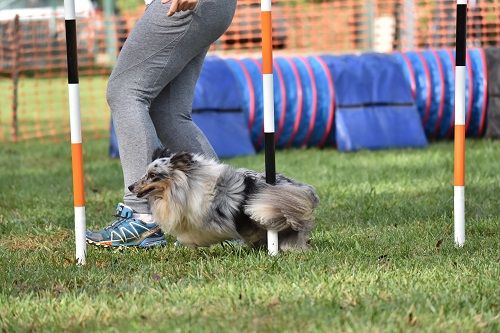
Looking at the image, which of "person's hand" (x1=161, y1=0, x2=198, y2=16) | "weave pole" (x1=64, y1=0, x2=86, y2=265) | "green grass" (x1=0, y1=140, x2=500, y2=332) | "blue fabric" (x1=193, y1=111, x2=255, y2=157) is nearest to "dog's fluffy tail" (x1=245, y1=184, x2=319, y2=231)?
"green grass" (x1=0, y1=140, x2=500, y2=332)

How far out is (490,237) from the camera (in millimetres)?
4492

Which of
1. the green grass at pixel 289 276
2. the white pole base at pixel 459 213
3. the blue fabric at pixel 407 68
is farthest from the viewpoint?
the blue fabric at pixel 407 68

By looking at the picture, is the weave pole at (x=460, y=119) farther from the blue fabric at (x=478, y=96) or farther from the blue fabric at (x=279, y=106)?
the blue fabric at (x=478, y=96)

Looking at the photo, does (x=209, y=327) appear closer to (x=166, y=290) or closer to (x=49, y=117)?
(x=166, y=290)

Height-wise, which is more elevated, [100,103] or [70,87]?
[70,87]

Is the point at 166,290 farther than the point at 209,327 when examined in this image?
Yes

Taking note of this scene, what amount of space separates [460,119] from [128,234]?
1.61 metres

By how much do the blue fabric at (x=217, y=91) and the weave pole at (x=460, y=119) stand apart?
4971mm

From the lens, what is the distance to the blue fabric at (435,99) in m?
9.80

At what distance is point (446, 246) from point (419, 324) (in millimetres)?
1399

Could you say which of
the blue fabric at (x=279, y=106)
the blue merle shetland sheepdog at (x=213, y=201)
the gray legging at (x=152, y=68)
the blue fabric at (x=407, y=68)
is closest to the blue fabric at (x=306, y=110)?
the blue fabric at (x=279, y=106)

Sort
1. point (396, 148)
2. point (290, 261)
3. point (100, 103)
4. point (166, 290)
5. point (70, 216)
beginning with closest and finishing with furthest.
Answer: point (166, 290) < point (290, 261) < point (70, 216) < point (396, 148) < point (100, 103)

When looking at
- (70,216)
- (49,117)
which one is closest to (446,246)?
(70,216)

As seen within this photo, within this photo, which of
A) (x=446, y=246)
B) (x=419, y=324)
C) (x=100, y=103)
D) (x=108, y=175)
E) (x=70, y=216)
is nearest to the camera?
(x=419, y=324)
